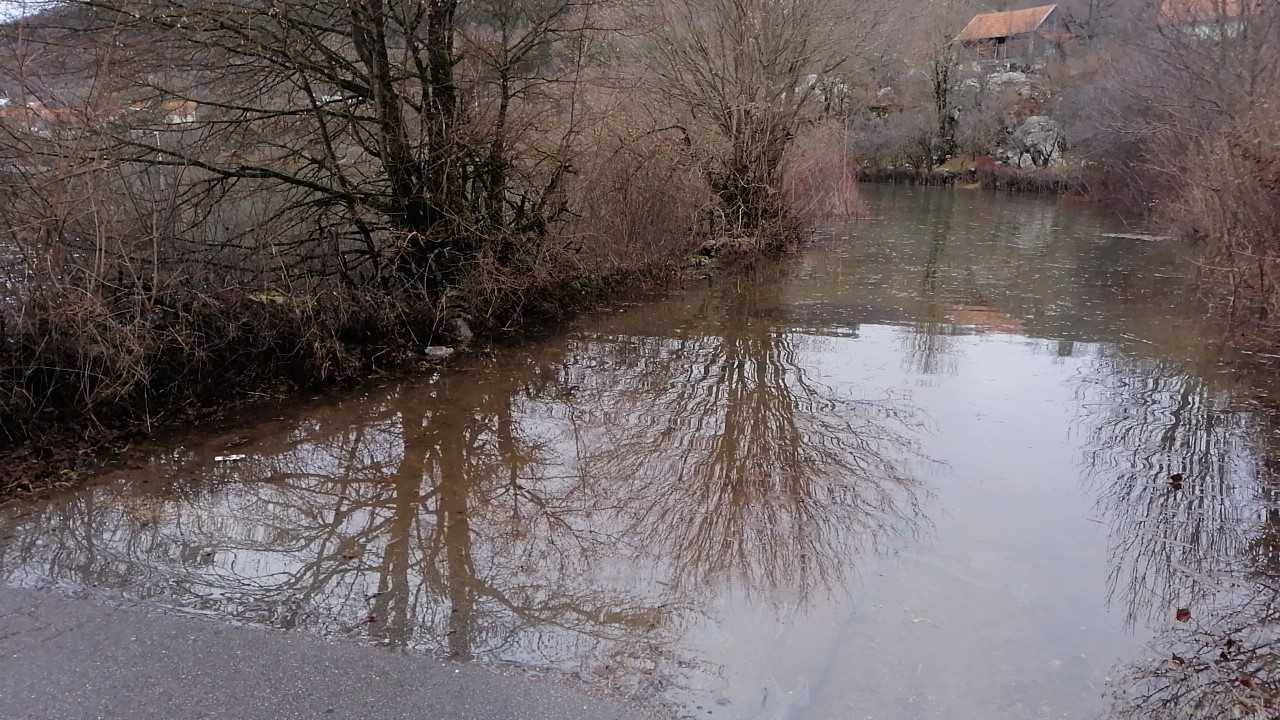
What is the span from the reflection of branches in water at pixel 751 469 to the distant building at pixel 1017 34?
5332cm

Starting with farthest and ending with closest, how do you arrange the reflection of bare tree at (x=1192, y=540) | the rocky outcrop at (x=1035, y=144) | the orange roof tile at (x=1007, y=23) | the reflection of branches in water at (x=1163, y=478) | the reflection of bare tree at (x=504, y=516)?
the orange roof tile at (x=1007, y=23), the rocky outcrop at (x=1035, y=144), the reflection of branches in water at (x=1163, y=478), the reflection of bare tree at (x=504, y=516), the reflection of bare tree at (x=1192, y=540)

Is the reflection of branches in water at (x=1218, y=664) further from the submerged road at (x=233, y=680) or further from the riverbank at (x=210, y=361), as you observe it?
the riverbank at (x=210, y=361)

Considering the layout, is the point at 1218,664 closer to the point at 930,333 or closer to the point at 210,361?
the point at 930,333

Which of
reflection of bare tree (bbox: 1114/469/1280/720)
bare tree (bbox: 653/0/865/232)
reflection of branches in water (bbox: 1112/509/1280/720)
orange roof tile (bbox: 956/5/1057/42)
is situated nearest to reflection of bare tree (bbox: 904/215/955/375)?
bare tree (bbox: 653/0/865/232)

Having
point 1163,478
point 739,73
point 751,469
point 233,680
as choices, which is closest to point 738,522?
point 751,469

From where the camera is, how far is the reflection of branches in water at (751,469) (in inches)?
217

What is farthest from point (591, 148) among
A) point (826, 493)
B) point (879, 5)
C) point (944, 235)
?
point (944, 235)

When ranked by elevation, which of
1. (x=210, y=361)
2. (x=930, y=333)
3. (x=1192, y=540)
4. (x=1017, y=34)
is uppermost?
(x=1017, y=34)

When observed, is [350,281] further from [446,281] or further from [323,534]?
[323,534]

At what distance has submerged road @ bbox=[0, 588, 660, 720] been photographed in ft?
12.2

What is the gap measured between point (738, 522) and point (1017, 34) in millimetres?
70956

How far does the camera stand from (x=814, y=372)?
32.3 ft

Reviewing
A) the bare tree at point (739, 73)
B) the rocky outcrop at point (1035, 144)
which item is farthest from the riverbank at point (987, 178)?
the bare tree at point (739, 73)

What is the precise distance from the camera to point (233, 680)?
3.92m
